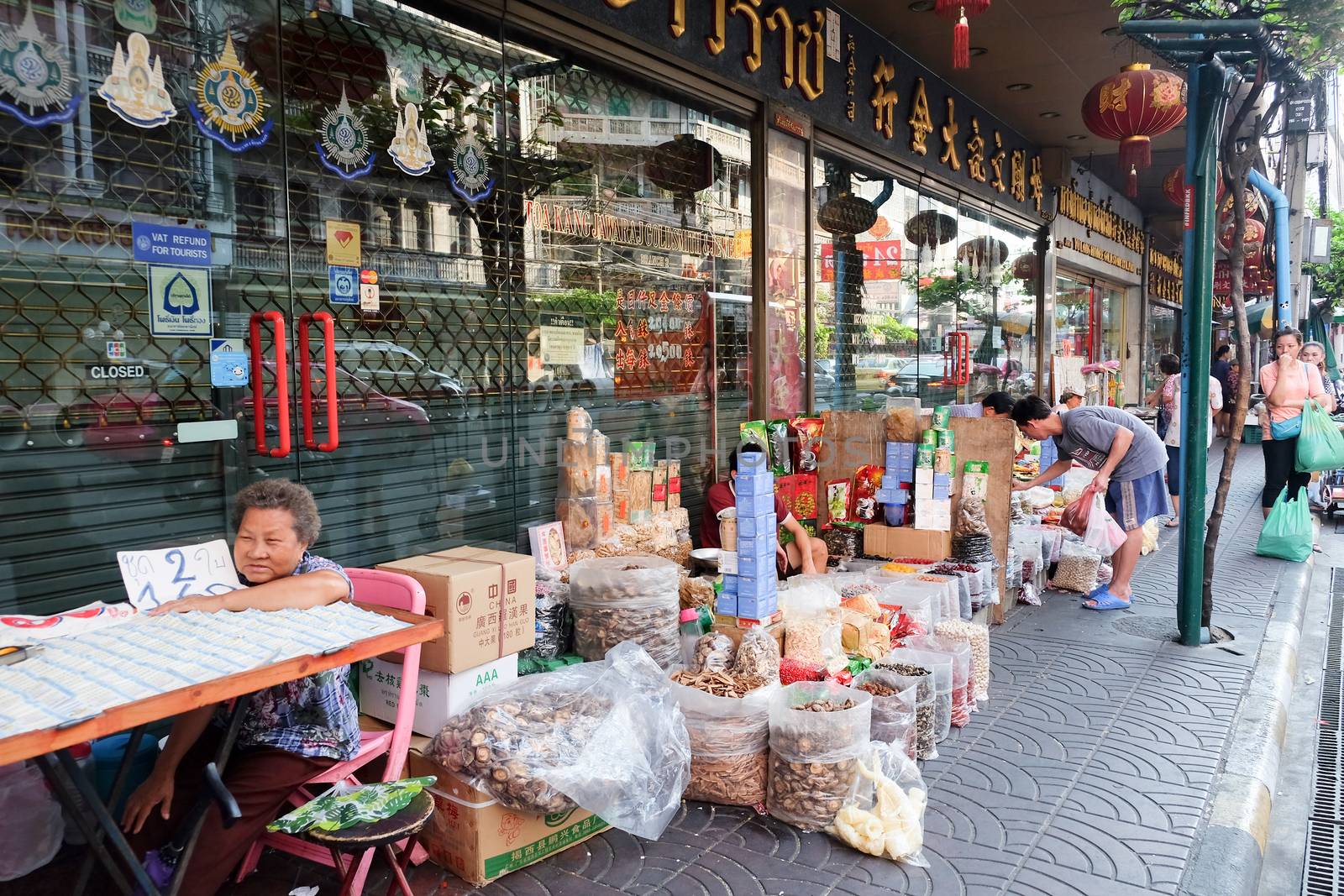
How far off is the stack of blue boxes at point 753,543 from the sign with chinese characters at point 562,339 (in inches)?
65.2

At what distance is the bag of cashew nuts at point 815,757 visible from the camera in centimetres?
342

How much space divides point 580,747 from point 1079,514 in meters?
5.17

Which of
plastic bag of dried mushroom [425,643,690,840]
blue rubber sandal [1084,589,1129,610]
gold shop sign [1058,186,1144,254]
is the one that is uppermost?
gold shop sign [1058,186,1144,254]

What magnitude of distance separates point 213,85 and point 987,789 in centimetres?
446

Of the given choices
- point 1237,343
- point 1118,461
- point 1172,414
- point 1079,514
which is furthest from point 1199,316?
point 1172,414

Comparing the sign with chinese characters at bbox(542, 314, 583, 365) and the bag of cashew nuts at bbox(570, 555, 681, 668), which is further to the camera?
the sign with chinese characters at bbox(542, 314, 583, 365)

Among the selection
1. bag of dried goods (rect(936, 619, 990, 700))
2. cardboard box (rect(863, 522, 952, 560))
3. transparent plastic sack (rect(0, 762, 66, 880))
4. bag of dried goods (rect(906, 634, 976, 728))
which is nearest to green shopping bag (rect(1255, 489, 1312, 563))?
cardboard box (rect(863, 522, 952, 560))

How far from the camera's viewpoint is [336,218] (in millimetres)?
4297

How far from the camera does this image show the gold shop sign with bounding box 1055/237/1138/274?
51.2ft

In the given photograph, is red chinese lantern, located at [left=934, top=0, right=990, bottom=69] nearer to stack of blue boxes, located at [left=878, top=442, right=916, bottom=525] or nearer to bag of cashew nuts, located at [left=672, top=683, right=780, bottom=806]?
stack of blue boxes, located at [left=878, top=442, right=916, bottom=525]

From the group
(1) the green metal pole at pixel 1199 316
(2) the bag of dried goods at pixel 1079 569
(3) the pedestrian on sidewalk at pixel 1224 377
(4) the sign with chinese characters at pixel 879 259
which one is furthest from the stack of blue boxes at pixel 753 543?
(3) the pedestrian on sidewalk at pixel 1224 377

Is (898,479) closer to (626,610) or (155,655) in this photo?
(626,610)

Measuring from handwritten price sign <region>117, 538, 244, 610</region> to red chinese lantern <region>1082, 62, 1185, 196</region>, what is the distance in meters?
7.84

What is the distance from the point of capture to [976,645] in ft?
16.1
